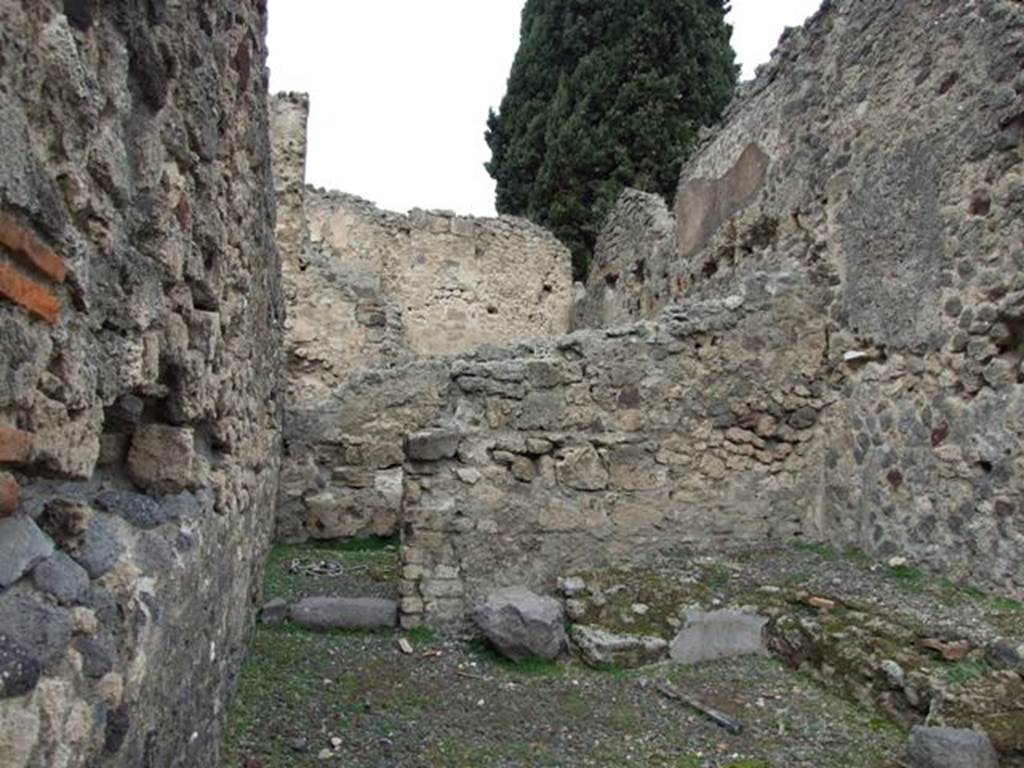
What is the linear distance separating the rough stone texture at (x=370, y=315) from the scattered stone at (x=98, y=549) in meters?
5.79

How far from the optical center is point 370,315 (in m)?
10.8

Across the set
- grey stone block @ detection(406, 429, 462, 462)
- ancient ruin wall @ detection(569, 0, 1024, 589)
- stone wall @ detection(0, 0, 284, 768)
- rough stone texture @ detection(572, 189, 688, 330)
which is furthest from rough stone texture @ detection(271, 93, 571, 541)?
stone wall @ detection(0, 0, 284, 768)

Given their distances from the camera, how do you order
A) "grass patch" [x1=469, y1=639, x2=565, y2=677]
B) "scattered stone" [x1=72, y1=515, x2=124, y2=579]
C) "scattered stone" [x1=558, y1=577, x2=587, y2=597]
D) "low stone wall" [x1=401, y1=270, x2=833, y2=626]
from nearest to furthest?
"scattered stone" [x1=72, y1=515, x2=124, y2=579] < "grass patch" [x1=469, y1=639, x2=565, y2=677] < "scattered stone" [x1=558, y1=577, x2=587, y2=597] < "low stone wall" [x1=401, y1=270, x2=833, y2=626]

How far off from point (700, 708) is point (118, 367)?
9.63ft

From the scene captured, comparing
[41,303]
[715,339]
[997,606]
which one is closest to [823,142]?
[715,339]

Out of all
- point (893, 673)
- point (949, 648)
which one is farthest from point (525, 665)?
point (949, 648)

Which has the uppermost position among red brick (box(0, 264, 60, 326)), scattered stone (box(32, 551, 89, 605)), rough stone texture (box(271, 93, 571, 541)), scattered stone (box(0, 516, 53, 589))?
rough stone texture (box(271, 93, 571, 541))

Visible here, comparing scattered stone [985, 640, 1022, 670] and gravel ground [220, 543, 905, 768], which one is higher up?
scattered stone [985, 640, 1022, 670]

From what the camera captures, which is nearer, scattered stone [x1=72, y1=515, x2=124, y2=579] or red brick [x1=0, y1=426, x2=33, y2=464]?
red brick [x1=0, y1=426, x2=33, y2=464]

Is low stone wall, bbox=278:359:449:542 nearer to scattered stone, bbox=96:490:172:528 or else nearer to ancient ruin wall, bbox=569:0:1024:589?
ancient ruin wall, bbox=569:0:1024:589

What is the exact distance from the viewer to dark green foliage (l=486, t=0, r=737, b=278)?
17.8 m

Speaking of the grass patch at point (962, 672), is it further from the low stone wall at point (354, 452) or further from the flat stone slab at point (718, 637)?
the low stone wall at point (354, 452)

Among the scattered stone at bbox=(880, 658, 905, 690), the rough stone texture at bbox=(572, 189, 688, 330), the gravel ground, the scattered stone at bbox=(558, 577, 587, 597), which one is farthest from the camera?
the rough stone texture at bbox=(572, 189, 688, 330)

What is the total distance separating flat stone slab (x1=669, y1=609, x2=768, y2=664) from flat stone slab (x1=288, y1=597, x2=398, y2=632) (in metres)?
1.60
